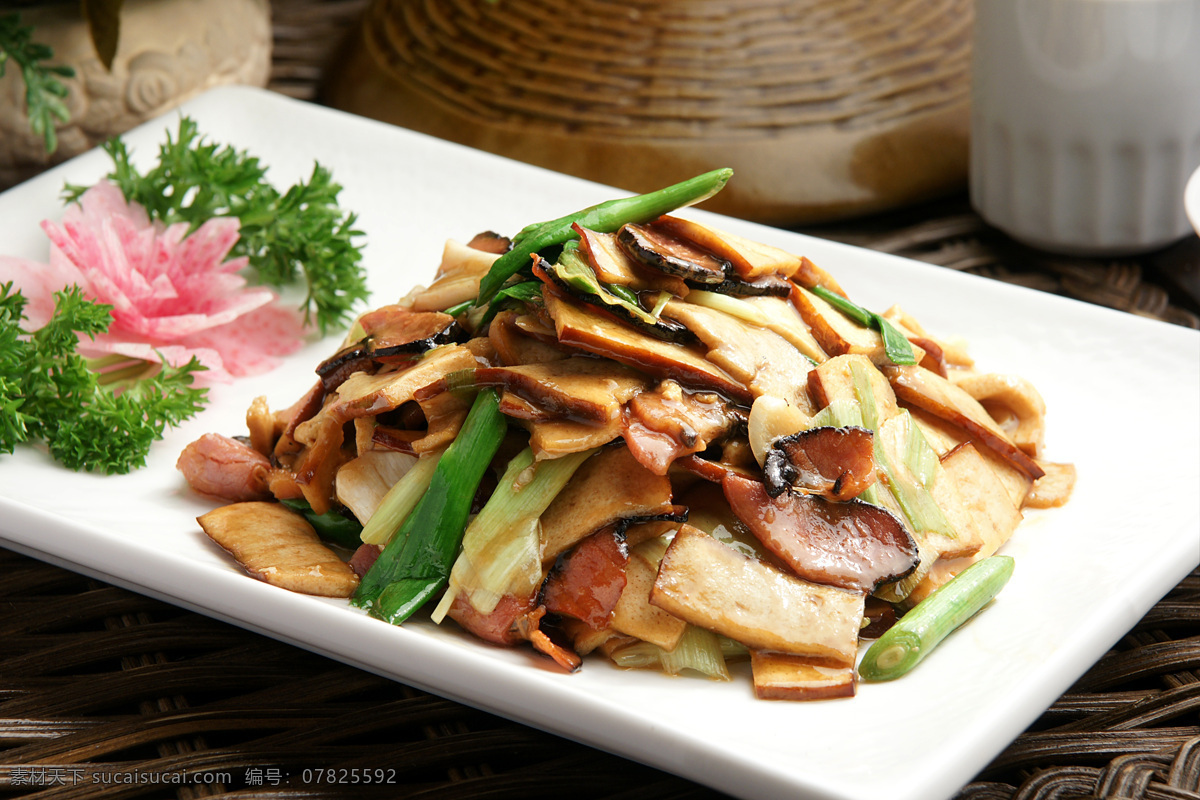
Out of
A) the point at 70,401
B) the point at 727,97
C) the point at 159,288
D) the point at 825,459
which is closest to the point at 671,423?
the point at 825,459

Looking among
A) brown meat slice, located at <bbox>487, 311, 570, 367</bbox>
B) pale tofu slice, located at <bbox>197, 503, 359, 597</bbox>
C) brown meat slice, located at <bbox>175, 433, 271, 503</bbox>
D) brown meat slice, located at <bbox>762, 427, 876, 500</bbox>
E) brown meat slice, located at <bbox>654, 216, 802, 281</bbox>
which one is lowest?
brown meat slice, located at <bbox>175, 433, 271, 503</bbox>

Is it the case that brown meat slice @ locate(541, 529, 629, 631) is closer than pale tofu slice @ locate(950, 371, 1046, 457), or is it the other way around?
brown meat slice @ locate(541, 529, 629, 631)

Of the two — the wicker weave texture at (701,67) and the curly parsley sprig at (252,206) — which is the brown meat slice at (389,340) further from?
the wicker weave texture at (701,67)

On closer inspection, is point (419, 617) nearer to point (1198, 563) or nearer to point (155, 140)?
point (1198, 563)

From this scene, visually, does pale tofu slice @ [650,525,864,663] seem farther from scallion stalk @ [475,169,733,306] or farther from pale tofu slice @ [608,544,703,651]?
scallion stalk @ [475,169,733,306]

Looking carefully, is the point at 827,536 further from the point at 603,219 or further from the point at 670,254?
the point at 603,219

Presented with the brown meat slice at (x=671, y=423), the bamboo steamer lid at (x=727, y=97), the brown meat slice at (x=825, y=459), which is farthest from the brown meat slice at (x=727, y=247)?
the bamboo steamer lid at (x=727, y=97)

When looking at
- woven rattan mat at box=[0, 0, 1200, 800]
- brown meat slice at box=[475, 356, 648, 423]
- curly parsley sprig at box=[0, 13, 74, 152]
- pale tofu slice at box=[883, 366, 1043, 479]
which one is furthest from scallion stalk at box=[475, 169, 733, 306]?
curly parsley sprig at box=[0, 13, 74, 152]
